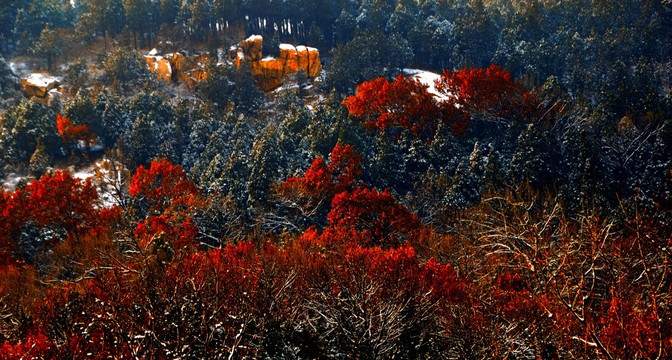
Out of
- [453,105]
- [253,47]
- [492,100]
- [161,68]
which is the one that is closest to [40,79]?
[161,68]

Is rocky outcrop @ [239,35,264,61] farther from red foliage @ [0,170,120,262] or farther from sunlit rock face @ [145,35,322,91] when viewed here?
red foliage @ [0,170,120,262]

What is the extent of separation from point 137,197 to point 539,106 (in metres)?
46.4

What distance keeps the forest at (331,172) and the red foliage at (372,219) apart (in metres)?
0.19

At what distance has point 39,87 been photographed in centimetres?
7181

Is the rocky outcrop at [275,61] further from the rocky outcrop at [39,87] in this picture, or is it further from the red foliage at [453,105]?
the rocky outcrop at [39,87]

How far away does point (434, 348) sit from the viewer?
14977 millimetres

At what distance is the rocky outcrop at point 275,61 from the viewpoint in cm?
7475

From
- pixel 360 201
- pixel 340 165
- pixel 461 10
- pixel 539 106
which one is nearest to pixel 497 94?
pixel 539 106

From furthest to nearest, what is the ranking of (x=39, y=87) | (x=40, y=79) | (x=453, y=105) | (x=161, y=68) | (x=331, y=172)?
(x=161, y=68) → (x=40, y=79) → (x=39, y=87) → (x=453, y=105) → (x=331, y=172)

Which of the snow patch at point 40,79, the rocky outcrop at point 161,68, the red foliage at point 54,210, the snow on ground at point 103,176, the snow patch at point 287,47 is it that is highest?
the snow patch at point 287,47

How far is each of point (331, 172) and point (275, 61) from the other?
3649cm

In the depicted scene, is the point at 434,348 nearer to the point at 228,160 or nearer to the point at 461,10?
the point at 228,160

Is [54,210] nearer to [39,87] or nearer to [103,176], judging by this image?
[103,176]

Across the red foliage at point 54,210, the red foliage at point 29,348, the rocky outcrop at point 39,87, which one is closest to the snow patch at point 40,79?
the rocky outcrop at point 39,87
